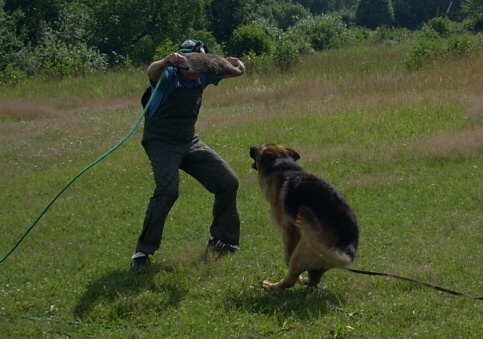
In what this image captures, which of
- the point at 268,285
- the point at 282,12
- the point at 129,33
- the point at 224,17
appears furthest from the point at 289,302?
the point at 282,12

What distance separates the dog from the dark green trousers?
3.05ft

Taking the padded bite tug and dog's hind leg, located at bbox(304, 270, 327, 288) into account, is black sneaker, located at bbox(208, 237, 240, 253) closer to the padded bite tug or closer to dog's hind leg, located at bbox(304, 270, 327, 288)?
dog's hind leg, located at bbox(304, 270, 327, 288)

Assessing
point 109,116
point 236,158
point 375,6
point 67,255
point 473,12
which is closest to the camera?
point 67,255

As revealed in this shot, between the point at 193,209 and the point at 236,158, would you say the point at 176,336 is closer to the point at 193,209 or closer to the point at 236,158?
the point at 193,209

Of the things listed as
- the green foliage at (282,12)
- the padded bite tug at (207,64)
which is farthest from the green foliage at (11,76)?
the green foliage at (282,12)

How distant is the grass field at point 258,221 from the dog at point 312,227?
0.79 ft

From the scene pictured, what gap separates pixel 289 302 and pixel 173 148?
183 cm

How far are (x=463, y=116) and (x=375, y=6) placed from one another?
5036 centimetres

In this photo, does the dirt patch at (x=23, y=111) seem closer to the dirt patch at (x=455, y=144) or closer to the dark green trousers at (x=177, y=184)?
the dirt patch at (x=455, y=144)

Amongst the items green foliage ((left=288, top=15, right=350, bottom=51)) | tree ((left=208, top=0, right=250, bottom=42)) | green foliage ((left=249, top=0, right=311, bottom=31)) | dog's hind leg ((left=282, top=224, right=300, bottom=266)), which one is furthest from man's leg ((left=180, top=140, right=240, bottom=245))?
green foliage ((left=249, top=0, right=311, bottom=31))

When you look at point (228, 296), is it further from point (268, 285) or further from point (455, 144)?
point (455, 144)

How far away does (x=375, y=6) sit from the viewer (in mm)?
59969

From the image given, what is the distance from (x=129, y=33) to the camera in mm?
30578

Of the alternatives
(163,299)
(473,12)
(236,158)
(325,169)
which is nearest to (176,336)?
(163,299)
